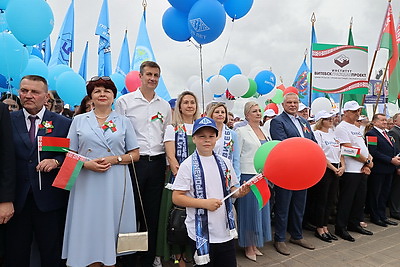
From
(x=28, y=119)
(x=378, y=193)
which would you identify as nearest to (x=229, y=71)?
(x=378, y=193)

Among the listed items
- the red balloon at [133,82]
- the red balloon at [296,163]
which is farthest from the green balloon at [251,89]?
the red balloon at [296,163]

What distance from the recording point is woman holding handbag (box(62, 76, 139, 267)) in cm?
236

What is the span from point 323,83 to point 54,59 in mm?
7683

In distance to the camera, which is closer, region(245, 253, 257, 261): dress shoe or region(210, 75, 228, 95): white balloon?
region(245, 253, 257, 261): dress shoe

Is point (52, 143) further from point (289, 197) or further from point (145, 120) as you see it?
point (289, 197)

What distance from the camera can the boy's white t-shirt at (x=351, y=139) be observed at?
4.51m

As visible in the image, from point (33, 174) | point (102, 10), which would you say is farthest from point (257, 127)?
point (102, 10)

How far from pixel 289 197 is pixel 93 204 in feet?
8.18

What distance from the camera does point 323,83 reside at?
5.56m

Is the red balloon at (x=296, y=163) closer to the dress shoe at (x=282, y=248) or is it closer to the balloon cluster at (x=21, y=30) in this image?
the dress shoe at (x=282, y=248)

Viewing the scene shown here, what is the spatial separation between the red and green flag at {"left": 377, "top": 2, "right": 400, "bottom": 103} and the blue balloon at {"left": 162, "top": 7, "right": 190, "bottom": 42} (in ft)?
15.2

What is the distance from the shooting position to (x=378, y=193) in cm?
513

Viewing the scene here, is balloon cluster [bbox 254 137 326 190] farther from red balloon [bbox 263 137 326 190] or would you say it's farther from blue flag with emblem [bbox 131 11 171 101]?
blue flag with emblem [bbox 131 11 171 101]

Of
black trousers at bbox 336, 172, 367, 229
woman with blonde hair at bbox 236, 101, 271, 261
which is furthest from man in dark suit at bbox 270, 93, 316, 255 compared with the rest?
black trousers at bbox 336, 172, 367, 229
